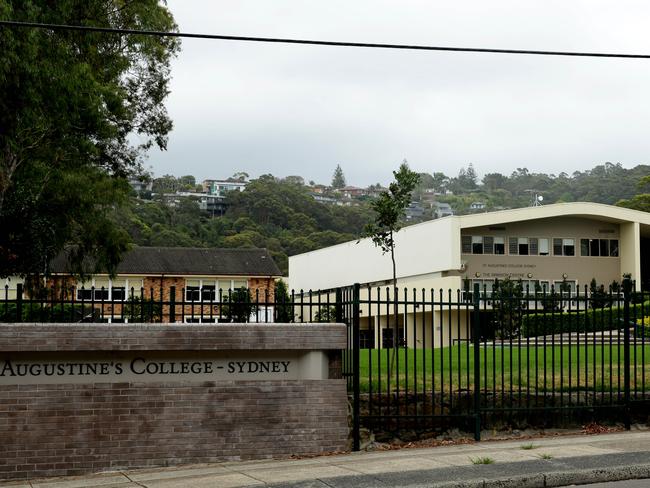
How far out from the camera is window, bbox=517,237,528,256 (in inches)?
2466

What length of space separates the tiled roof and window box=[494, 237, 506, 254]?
2051 cm

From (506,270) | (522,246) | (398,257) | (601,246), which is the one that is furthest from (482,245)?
(601,246)

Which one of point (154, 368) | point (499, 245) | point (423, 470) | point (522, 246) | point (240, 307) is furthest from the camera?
point (522, 246)

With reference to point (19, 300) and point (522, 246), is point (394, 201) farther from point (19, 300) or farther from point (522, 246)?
point (522, 246)

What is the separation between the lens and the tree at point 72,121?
919 inches

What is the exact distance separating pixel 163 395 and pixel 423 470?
355cm

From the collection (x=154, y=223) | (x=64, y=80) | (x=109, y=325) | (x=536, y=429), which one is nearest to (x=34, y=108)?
(x=64, y=80)

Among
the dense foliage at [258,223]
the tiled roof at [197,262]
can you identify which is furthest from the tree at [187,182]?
the tiled roof at [197,262]

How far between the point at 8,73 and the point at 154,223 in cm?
8443

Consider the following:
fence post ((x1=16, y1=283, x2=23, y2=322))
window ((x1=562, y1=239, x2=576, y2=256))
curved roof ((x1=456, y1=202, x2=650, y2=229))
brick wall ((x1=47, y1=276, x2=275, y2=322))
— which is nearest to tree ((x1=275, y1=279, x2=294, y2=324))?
brick wall ((x1=47, y1=276, x2=275, y2=322))

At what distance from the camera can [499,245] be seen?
61938mm

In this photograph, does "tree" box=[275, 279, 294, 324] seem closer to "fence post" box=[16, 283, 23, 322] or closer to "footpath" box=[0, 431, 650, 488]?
"footpath" box=[0, 431, 650, 488]

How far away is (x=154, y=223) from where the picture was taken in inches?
4176

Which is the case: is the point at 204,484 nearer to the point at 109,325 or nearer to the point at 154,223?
the point at 109,325
